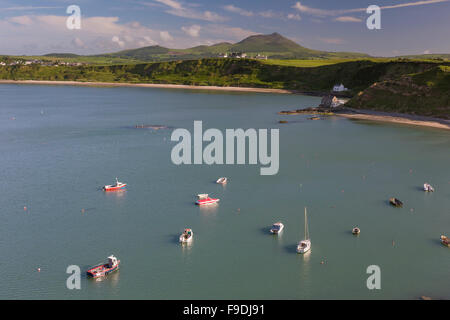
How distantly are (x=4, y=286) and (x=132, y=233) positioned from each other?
56.5 ft

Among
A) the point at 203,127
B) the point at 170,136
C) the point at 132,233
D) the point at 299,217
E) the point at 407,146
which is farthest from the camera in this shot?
the point at 203,127

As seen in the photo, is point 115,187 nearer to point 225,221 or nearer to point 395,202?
point 225,221

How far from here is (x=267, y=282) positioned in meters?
41.4

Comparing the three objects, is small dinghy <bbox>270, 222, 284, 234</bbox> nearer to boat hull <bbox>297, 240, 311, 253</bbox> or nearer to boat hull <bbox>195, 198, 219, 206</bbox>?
boat hull <bbox>297, 240, 311, 253</bbox>

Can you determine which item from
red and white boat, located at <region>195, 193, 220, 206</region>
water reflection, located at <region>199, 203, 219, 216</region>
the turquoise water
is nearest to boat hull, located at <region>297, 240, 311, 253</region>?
the turquoise water

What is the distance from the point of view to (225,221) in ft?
188

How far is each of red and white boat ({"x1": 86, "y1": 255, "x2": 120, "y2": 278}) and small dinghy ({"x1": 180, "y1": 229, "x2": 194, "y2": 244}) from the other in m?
9.30

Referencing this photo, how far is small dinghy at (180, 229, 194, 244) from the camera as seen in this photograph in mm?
50003

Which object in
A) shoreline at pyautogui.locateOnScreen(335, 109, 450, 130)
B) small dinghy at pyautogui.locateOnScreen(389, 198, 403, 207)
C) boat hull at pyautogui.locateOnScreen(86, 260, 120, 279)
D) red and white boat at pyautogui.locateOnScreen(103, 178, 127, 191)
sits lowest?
boat hull at pyautogui.locateOnScreen(86, 260, 120, 279)
